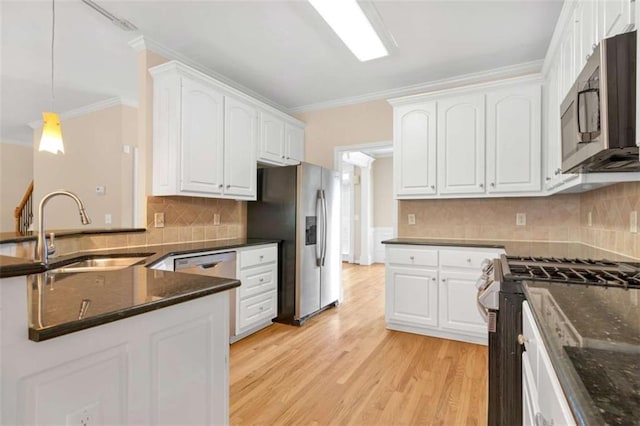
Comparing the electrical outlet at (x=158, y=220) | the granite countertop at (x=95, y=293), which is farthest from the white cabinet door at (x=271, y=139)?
the granite countertop at (x=95, y=293)

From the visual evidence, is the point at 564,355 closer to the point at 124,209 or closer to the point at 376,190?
the point at 124,209

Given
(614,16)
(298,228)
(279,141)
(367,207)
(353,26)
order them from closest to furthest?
1. (614,16)
2. (353,26)
3. (298,228)
4. (279,141)
5. (367,207)

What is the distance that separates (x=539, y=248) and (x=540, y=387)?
2055 millimetres

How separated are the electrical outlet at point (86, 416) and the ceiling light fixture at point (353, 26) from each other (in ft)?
7.56

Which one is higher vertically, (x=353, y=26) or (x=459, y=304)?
(x=353, y=26)

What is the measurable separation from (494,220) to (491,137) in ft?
2.77

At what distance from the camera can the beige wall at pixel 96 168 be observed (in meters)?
4.31

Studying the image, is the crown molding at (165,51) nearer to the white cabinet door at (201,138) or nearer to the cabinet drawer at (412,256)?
the white cabinet door at (201,138)

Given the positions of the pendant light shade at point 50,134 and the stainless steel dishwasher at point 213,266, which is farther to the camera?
the stainless steel dishwasher at point 213,266

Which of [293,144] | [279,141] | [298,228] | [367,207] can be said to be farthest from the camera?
[367,207]

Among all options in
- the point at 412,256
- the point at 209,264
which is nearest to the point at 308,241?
the point at 412,256

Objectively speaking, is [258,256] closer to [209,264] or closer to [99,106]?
[209,264]

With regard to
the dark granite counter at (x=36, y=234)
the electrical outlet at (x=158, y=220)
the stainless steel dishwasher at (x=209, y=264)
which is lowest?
the stainless steel dishwasher at (x=209, y=264)

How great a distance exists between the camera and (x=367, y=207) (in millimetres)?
7523
